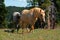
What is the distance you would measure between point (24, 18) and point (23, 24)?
82 cm

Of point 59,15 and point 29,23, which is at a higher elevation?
point 29,23

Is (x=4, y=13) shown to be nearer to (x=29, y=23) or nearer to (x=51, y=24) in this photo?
(x=51, y=24)

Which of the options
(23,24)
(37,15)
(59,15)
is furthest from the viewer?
(59,15)

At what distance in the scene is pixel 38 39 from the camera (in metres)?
11.3

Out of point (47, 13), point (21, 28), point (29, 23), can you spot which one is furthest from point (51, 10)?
point (29, 23)

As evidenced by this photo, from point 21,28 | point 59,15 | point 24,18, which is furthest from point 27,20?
point 59,15

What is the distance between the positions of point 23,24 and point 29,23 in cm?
74

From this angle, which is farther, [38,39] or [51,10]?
[51,10]

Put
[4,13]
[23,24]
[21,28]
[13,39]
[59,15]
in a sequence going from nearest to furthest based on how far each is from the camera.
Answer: [13,39] < [23,24] < [21,28] < [4,13] < [59,15]

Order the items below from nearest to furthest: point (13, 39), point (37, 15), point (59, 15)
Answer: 1. point (13, 39)
2. point (37, 15)
3. point (59, 15)

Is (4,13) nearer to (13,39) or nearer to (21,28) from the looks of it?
(21,28)

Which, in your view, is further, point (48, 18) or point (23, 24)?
point (48, 18)

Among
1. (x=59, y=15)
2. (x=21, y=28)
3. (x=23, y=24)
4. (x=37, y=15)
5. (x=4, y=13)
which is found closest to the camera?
(x=37, y=15)

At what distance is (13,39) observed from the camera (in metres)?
10.9
